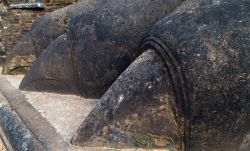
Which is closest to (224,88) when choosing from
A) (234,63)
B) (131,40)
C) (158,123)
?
(234,63)

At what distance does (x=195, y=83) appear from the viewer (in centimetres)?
252

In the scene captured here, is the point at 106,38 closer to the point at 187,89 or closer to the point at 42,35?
the point at 187,89

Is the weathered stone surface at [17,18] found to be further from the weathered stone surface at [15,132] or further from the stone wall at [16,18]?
the weathered stone surface at [15,132]

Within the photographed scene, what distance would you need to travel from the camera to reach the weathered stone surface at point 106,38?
11.9 ft

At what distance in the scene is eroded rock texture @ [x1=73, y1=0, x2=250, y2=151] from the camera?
2.50 meters

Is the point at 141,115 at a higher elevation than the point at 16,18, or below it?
higher

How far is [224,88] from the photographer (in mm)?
2496

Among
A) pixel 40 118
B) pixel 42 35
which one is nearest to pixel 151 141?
pixel 40 118

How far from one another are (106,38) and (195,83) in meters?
1.47

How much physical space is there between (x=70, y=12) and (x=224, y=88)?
106 inches

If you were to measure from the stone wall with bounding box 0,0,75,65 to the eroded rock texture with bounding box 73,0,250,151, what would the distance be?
410 centimetres

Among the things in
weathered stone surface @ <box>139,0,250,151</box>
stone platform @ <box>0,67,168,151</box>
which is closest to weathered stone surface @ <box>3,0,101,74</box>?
stone platform @ <box>0,67,168,151</box>

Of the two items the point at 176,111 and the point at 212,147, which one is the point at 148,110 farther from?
the point at 212,147

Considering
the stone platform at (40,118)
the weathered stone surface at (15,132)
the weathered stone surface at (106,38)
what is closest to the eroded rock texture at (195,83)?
the stone platform at (40,118)
